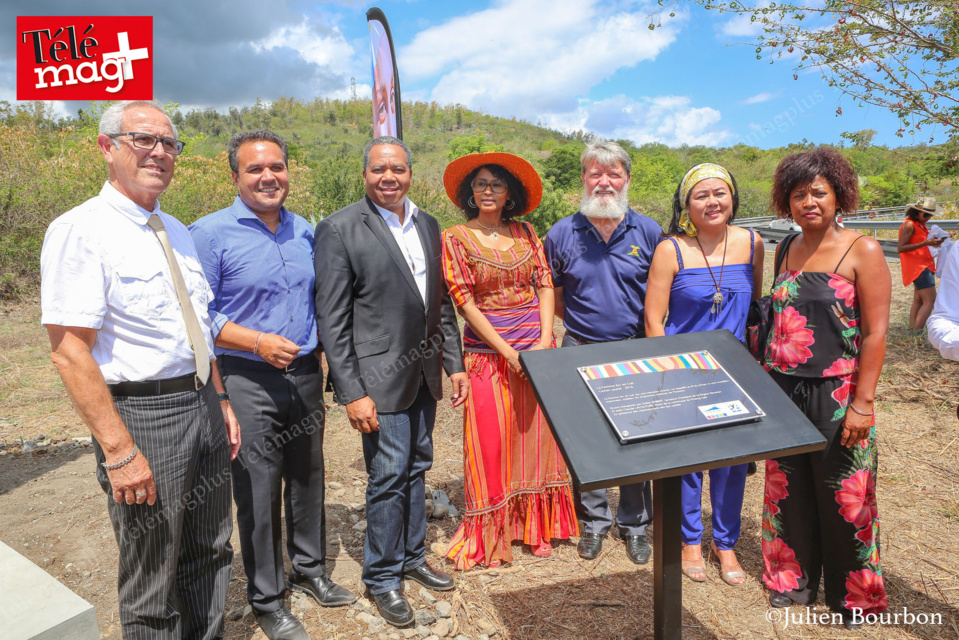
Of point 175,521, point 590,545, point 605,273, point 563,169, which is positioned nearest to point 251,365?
point 175,521

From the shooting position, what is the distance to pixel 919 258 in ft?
21.6

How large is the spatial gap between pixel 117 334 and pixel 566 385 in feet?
4.78

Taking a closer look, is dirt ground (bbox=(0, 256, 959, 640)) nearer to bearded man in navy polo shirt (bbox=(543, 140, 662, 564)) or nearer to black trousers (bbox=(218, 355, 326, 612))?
bearded man in navy polo shirt (bbox=(543, 140, 662, 564))

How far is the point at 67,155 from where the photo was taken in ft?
37.6

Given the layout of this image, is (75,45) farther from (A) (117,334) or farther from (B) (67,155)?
(A) (117,334)

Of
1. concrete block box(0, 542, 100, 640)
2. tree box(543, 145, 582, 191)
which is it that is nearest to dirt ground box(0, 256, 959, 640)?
concrete block box(0, 542, 100, 640)

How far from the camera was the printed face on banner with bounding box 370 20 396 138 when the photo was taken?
575cm

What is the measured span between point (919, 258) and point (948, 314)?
18.6ft

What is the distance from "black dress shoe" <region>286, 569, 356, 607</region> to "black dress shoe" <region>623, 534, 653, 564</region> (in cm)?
149

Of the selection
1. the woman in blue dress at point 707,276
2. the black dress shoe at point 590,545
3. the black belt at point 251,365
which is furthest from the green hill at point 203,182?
the black belt at point 251,365

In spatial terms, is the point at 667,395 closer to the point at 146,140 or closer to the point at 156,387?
the point at 156,387

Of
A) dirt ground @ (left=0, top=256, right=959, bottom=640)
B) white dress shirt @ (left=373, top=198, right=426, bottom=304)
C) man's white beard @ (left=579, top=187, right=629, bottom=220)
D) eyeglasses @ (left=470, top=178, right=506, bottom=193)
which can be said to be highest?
eyeglasses @ (left=470, top=178, right=506, bottom=193)

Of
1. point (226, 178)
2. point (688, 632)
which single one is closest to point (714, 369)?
point (688, 632)

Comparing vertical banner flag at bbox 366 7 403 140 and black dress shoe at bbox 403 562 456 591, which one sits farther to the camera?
vertical banner flag at bbox 366 7 403 140
